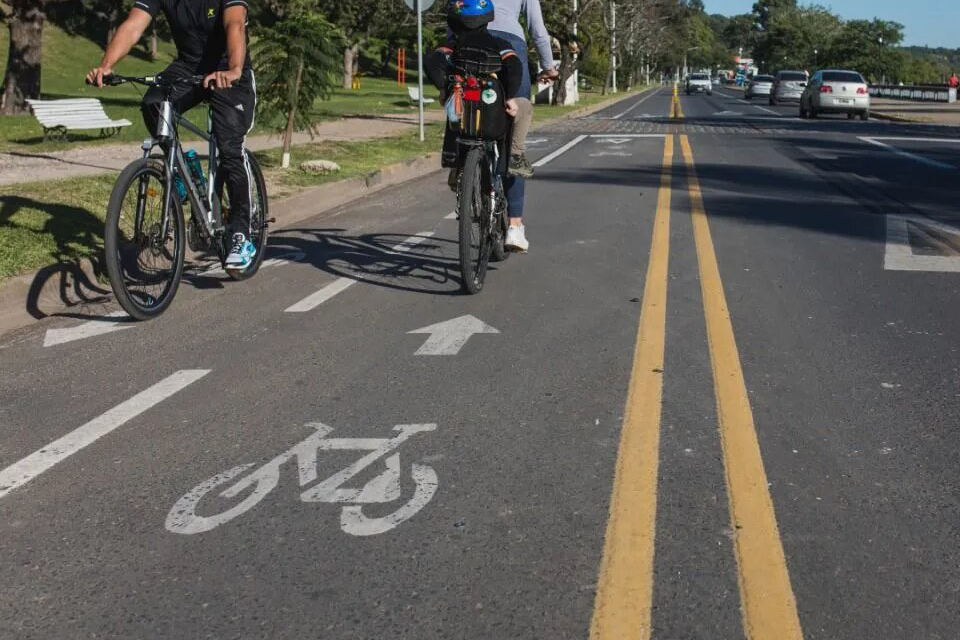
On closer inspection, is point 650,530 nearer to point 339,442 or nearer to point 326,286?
point 339,442

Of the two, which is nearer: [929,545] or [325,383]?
[929,545]

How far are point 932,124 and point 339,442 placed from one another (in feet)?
99.4

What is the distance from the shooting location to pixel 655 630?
2.91 metres

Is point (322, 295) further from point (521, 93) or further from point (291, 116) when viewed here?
point (291, 116)

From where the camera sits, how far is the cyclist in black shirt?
6.65 metres

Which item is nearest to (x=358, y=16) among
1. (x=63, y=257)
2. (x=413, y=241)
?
(x=413, y=241)

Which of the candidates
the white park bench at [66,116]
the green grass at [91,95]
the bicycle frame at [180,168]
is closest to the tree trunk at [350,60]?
the green grass at [91,95]

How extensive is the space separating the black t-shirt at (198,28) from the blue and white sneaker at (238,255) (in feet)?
3.36

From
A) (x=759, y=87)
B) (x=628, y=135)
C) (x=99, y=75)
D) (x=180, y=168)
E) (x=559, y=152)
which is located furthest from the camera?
(x=759, y=87)

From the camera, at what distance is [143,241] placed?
21.3ft

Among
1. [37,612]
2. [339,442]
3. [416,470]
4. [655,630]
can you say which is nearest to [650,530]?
[655,630]

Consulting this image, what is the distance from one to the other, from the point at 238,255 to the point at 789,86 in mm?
49229

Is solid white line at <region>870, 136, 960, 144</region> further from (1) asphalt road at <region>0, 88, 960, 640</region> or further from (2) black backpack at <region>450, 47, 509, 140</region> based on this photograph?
(2) black backpack at <region>450, 47, 509, 140</region>

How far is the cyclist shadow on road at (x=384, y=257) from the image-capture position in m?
7.71
